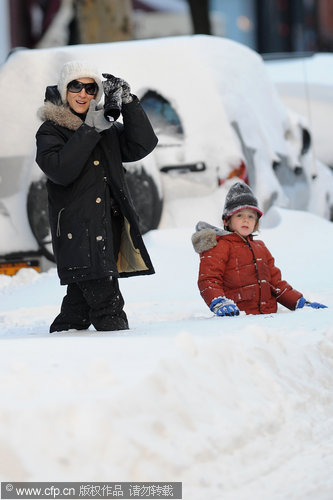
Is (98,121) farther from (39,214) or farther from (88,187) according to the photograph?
(39,214)

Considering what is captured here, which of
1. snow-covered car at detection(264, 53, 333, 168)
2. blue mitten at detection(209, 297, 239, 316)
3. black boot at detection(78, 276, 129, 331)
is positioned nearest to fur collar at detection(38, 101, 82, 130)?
black boot at detection(78, 276, 129, 331)

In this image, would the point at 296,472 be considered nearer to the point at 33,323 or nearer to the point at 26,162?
the point at 33,323

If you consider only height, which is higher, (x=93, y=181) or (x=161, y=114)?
(x=93, y=181)

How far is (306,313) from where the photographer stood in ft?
18.7

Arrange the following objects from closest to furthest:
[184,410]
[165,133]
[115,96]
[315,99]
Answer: [184,410]
[115,96]
[165,133]
[315,99]

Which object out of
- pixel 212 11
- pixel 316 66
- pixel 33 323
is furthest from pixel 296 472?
pixel 212 11

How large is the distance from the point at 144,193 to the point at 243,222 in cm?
198

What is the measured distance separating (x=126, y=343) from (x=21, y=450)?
43.9 inches

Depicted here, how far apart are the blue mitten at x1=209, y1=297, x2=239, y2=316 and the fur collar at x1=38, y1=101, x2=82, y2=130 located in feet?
3.75

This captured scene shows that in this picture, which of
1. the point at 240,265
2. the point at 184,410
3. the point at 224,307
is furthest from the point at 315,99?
the point at 184,410

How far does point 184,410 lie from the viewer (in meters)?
3.73

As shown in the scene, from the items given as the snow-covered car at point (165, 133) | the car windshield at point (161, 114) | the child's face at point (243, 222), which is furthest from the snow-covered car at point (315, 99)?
the child's face at point (243, 222)

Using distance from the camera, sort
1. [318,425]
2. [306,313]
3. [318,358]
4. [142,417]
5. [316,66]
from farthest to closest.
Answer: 1. [316,66]
2. [306,313]
3. [318,358]
4. [318,425]
5. [142,417]

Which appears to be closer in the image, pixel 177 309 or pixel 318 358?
pixel 318 358
